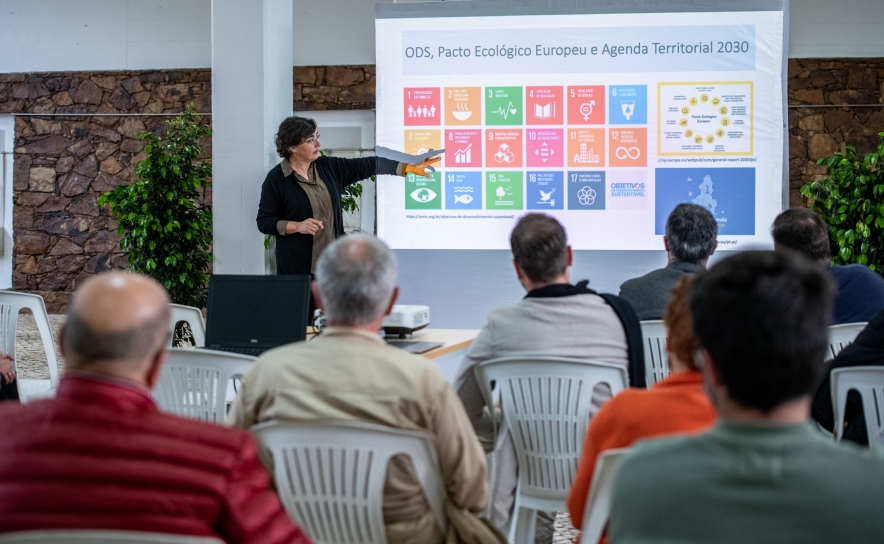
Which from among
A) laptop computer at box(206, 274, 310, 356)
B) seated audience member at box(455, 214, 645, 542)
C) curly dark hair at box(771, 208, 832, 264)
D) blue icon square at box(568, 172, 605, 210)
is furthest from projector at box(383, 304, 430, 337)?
blue icon square at box(568, 172, 605, 210)

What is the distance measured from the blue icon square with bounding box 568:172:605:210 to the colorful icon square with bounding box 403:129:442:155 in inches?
32.6

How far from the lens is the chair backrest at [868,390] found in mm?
2062

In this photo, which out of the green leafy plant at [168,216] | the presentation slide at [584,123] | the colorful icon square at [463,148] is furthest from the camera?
the green leafy plant at [168,216]

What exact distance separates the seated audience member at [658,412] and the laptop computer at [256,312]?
149 cm

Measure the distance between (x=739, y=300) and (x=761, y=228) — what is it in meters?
4.14

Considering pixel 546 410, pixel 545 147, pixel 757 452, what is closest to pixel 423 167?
pixel 545 147

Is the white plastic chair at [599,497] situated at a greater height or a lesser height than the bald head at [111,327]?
lesser

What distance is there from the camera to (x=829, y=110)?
23.4ft

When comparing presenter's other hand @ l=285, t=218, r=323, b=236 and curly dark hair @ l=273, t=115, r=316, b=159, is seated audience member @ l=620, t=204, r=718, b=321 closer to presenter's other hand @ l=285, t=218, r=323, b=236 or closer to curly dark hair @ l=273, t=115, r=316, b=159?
presenter's other hand @ l=285, t=218, r=323, b=236

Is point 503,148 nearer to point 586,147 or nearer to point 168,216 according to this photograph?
point 586,147

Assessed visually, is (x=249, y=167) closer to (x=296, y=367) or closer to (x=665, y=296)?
(x=665, y=296)

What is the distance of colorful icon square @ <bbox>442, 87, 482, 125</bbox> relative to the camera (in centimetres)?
493

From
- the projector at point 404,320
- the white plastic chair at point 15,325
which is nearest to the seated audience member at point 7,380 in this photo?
the white plastic chair at point 15,325

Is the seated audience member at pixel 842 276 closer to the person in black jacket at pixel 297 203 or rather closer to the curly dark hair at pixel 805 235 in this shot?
the curly dark hair at pixel 805 235
